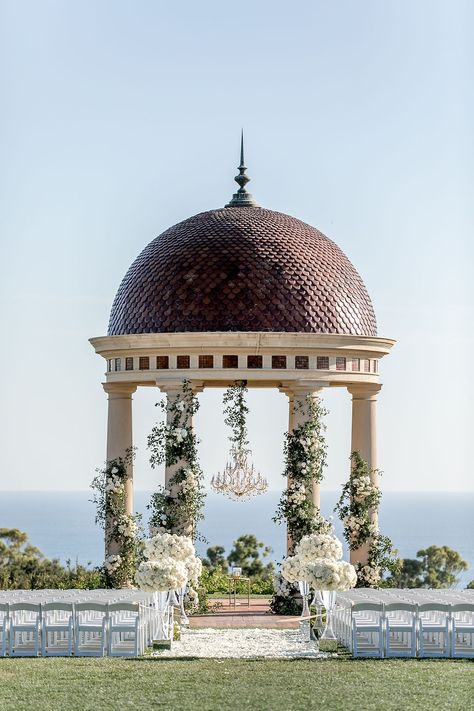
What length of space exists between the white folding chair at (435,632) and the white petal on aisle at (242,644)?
2.01 metres

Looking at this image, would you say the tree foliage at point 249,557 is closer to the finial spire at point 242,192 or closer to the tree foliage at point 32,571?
the tree foliage at point 32,571

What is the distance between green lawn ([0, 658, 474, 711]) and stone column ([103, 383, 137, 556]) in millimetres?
12998

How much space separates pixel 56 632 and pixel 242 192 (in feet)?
58.0

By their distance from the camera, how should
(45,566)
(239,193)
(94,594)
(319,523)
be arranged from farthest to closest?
1. (45,566)
2. (239,193)
3. (319,523)
4. (94,594)

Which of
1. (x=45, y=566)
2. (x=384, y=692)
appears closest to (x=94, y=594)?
(x=384, y=692)

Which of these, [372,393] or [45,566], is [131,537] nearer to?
[372,393]

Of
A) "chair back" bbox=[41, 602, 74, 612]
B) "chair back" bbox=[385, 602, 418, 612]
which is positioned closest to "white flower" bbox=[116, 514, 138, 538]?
"chair back" bbox=[41, 602, 74, 612]

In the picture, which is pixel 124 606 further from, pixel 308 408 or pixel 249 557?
pixel 249 557

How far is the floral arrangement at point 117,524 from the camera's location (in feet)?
143

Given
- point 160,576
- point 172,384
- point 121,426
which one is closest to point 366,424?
point 172,384

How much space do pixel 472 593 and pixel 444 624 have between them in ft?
16.9

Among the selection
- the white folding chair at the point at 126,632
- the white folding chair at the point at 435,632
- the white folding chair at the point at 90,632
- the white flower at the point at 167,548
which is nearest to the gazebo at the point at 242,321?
the white flower at the point at 167,548

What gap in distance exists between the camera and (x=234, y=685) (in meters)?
28.6

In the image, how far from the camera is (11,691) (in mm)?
27891
